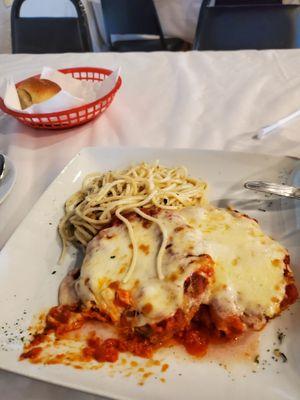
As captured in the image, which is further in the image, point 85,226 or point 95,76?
point 95,76

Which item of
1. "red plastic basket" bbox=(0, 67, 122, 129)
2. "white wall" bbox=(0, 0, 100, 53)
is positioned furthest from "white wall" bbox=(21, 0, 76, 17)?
"red plastic basket" bbox=(0, 67, 122, 129)

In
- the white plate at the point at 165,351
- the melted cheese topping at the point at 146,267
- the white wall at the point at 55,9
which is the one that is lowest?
the white plate at the point at 165,351

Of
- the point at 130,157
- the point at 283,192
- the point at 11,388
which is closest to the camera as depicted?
the point at 11,388

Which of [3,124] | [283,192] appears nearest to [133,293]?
[283,192]

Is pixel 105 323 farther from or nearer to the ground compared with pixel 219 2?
nearer to the ground

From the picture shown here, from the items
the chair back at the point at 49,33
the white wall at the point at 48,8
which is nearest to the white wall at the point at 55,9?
the white wall at the point at 48,8

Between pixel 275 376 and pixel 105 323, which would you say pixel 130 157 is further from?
pixel 275 376

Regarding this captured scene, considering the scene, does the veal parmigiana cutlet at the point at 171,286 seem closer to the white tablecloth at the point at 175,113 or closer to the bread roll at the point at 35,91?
the white tablecloth at the point at 175,113
